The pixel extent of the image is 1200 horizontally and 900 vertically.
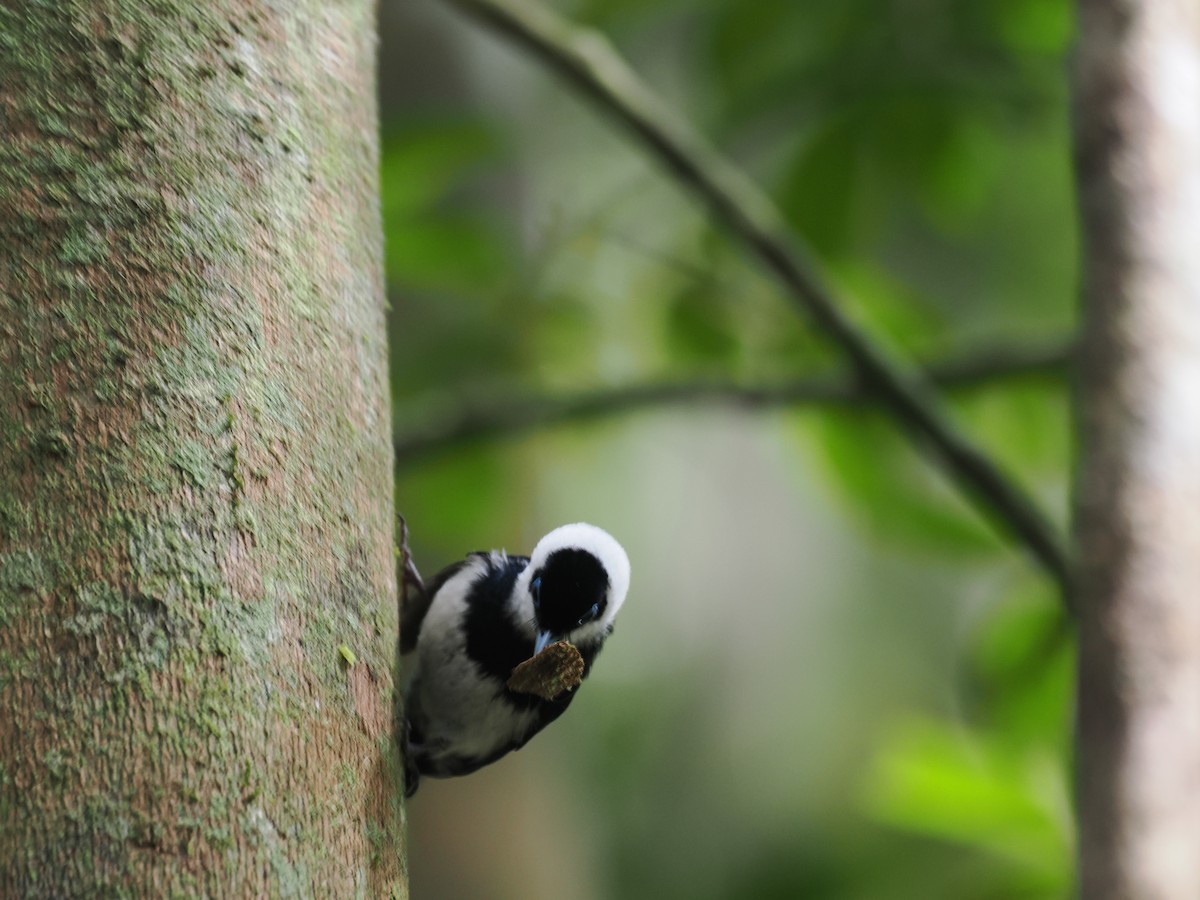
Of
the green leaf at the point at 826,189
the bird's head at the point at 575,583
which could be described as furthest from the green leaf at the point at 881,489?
the bird's head at the point at 575,583

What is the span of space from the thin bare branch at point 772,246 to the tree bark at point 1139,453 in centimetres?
69

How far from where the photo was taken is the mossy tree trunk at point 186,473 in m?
0.92

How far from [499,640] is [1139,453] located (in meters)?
0.94

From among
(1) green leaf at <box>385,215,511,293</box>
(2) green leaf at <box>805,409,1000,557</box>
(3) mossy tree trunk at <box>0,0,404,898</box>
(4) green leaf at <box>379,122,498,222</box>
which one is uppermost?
(4) green leaf at <box>379,122,498,222</box>

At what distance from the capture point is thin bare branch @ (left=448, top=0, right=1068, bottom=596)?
101 inches

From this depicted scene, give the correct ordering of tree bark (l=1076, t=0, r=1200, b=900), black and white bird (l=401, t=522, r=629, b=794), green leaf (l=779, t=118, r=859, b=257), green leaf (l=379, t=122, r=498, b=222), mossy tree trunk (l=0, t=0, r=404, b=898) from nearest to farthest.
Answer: mossy tree trunk (l=0, t=0, r=404, b=898), tree bark (l=1076, t=0, r=1200, b=900), black and white bird (l=401, t=522, r=629, b=794), green leaf (l=379, t=122, r=498, b=222), green leaf (l=779, t=118, r=859, b=257)

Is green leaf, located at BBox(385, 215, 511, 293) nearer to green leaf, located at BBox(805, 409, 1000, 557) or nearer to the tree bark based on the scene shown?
green leaf, located at BBox(805, 409, 1000, 557)

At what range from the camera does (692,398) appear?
2.78 metres

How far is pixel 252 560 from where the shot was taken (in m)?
1.04

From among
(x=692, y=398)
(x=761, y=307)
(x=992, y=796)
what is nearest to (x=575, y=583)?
(x=692, y=398)

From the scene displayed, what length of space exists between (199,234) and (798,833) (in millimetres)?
5720

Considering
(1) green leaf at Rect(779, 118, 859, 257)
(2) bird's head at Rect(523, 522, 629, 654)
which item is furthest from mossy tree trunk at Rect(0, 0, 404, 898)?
(1) green leaf at Rect(779, 118, 859, 257)

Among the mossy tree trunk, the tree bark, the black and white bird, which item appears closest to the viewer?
the mossy tree trunk

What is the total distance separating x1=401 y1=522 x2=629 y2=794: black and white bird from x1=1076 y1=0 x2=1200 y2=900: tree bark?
0.69 m
